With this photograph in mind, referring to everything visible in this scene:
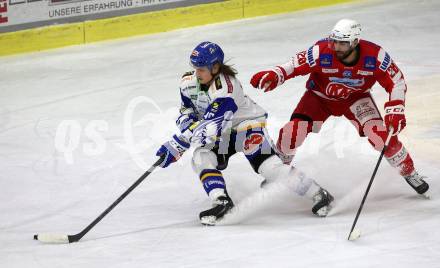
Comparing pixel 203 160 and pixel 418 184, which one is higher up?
pixel 203 160

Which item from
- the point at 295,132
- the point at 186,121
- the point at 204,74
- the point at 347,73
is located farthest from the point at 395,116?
the point at 186,121

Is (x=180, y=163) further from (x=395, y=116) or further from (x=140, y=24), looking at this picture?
(x=140, y=24)

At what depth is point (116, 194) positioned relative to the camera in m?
6.23

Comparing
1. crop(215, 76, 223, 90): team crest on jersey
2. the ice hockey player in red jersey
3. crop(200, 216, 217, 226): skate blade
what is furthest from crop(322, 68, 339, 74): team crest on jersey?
crop(200, 216, 217, 226): skate blade

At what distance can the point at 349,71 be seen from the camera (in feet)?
18.4

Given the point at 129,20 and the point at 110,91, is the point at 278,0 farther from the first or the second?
the point at 110,91

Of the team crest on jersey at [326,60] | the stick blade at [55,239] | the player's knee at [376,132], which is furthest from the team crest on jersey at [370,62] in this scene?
the stick blade at [55,239]

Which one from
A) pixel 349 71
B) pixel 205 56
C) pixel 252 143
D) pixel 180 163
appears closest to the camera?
pixel 205 56

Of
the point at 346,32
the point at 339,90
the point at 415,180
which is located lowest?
the point at 415,180

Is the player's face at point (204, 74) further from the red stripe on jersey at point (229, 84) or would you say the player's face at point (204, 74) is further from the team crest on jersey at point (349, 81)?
the team crest on jersey at point (349, 81)

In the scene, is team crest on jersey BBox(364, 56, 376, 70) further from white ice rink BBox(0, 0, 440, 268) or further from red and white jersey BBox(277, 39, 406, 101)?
white ice rink BBox(0, 0, 440, 268)

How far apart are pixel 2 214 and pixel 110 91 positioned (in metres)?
3.15

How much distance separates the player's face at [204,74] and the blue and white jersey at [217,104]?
0.13ft

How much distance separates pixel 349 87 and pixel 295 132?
1.65 feet
